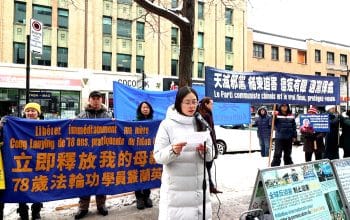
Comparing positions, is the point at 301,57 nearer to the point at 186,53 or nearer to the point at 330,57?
the point at 330,57

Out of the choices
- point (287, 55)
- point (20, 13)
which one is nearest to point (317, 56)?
point (287, 55)

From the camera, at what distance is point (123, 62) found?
33.8 meters

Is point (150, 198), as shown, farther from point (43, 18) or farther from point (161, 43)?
point (161, 43)

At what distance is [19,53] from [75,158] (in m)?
25.5

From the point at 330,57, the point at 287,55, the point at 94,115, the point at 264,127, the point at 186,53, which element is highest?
the point at 330,57

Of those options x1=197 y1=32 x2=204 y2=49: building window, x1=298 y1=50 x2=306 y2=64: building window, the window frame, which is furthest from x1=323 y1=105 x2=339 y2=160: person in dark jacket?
x1=298 y1=50 x2=306 y2=64: building window

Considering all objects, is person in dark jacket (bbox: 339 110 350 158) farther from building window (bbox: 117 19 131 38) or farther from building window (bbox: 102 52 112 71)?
building window (bbox: 117 19 131 38)

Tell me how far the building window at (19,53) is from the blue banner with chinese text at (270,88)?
24.4 metres

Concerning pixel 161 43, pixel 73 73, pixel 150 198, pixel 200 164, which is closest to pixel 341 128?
pixel 150 198

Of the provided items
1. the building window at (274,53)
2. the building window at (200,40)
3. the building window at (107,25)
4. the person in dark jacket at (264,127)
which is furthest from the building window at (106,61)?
the person in dark jacket at (264,127)

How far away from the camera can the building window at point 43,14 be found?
3014 cm

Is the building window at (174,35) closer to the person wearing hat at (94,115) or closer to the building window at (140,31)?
the building window at (140,31)

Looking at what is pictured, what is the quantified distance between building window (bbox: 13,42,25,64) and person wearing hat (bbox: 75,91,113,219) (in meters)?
24.6

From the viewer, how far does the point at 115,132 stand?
636 centimetres
